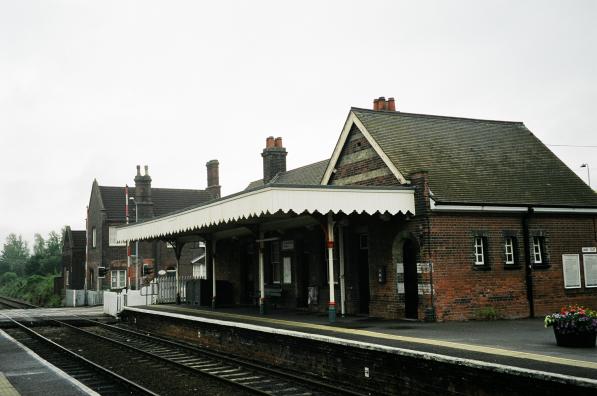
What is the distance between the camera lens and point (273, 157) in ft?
89.7

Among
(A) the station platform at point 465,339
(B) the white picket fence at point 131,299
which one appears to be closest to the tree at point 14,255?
(B) the white picket fence at point 131,299

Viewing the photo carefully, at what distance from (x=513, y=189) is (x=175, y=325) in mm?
11468

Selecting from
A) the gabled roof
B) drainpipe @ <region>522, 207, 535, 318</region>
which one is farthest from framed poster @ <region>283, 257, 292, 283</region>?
the gabled roof

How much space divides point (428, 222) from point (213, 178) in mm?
30467

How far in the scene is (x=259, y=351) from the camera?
1322 centimetres

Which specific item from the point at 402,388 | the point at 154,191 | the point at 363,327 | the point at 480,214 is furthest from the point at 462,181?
the point at 154,191

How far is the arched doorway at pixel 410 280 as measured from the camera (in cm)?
1496

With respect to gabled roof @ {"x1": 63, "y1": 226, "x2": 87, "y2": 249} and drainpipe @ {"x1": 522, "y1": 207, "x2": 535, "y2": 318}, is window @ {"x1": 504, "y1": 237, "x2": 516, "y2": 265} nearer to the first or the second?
drainpipe @ {"x1": 522, "y1": 207, "x2": 535, "y2": 318}

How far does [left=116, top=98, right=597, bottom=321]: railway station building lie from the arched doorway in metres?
0.03

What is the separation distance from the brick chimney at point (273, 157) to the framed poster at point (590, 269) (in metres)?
14.5

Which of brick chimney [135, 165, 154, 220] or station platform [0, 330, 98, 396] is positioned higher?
brick chimney [135, 165, 154, 220]

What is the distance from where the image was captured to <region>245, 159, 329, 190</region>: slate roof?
74.2 ft

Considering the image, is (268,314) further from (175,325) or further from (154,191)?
(154,191)

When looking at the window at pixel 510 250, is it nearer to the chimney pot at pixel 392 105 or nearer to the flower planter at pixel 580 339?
the flower planter at pixel 580 339
